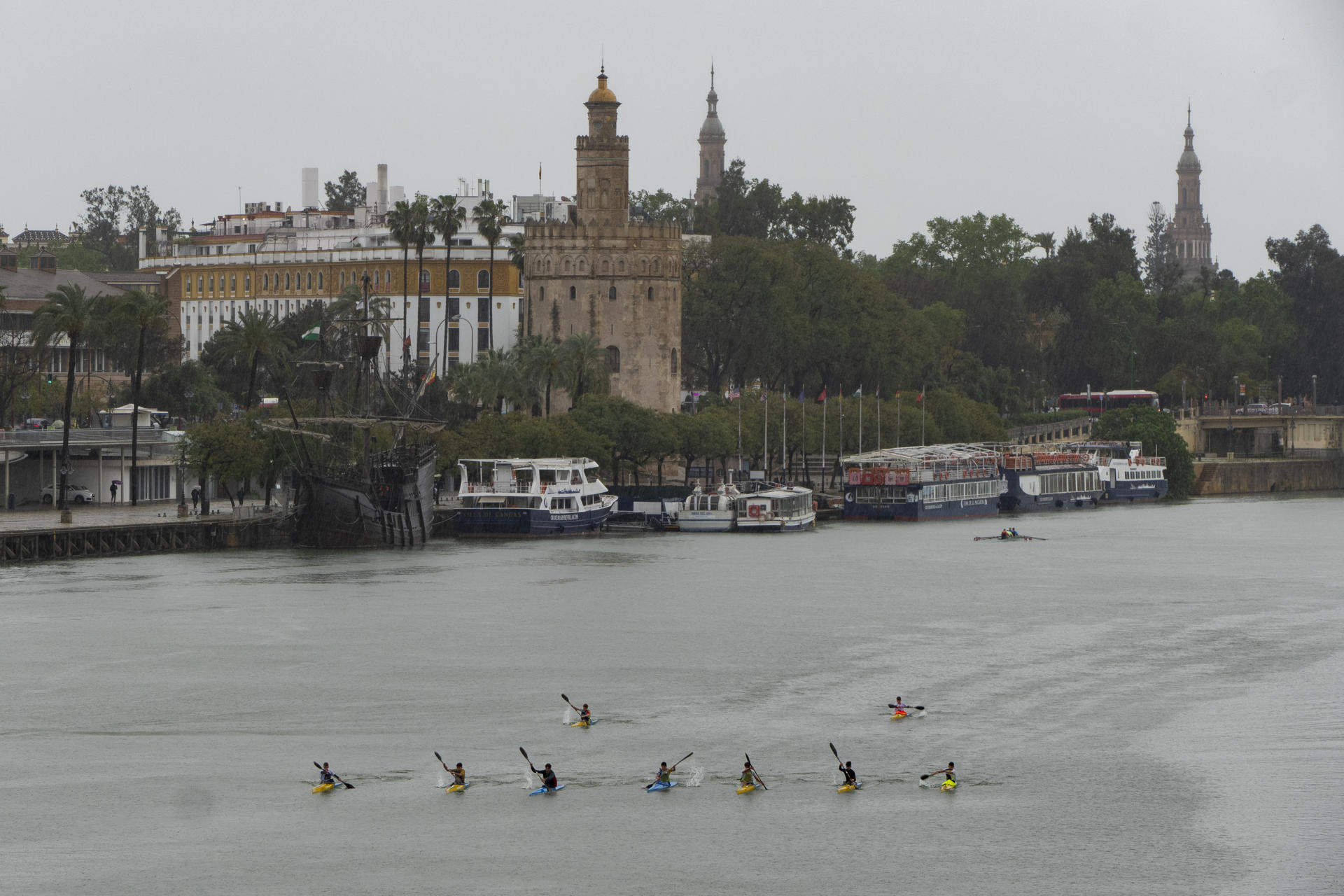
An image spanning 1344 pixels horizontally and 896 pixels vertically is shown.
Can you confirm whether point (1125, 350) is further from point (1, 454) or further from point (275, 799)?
point (275, 799)

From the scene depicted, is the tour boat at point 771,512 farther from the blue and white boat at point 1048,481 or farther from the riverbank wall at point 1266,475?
the riverbank wall at point 1266,475

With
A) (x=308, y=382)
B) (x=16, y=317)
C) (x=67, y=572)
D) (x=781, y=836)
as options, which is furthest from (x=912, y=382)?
(x=781, y=836)

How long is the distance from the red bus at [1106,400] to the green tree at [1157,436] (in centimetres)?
582

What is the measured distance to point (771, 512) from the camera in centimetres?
11919

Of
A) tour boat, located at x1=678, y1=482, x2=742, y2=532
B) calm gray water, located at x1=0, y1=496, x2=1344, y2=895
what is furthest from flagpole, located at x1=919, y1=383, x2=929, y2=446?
calm gray water, located at x1=0, y1=496, x2=1344, y2=895

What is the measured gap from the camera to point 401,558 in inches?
3851

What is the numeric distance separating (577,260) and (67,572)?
2509 inches

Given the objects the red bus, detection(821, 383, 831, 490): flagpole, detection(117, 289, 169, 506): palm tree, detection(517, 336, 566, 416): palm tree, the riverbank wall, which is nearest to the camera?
detection(117, 289, 169, 506): palm tree

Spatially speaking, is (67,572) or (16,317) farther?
(16,317)

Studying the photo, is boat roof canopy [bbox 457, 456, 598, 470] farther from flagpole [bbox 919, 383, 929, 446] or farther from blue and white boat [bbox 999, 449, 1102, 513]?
flagpole [bbox 919, 383, 929, 446]

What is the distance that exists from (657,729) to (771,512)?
61464 millimetres

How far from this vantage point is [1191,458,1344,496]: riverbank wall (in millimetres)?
173500

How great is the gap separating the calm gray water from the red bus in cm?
8902

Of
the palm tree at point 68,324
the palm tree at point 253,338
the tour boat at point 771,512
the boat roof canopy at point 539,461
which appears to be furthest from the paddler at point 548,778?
the tour boat at point 771,512
